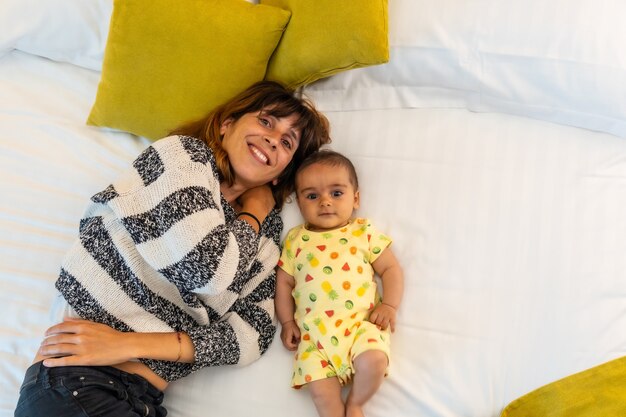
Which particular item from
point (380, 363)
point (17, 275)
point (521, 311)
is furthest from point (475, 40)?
point (17, 275)

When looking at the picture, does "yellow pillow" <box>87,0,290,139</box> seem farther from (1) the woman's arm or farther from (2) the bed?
(1) the woman's arm

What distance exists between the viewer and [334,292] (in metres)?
1.42

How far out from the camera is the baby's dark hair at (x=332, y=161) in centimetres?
153

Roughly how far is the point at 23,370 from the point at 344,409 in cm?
77

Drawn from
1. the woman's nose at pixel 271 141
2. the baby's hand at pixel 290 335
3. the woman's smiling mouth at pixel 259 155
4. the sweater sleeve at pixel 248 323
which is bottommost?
the baby's hand at pixel 290 335

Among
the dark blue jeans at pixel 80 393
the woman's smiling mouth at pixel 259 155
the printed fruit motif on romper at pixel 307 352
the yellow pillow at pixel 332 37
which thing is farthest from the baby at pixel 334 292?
the dark blue jeans at pixel 80 393

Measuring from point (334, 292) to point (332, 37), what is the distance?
0.64m

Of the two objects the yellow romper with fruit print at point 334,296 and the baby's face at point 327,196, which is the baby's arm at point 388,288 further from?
the baby's face at point 327,196

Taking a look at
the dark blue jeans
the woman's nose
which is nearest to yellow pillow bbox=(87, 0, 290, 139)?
the woman's nose

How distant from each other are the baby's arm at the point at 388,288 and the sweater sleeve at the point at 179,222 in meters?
0.33

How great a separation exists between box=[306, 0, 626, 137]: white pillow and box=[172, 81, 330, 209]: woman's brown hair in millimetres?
223

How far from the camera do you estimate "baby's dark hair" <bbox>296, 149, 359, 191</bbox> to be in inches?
60.3

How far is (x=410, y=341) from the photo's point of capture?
1.40m

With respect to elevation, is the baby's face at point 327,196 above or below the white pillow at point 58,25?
below
